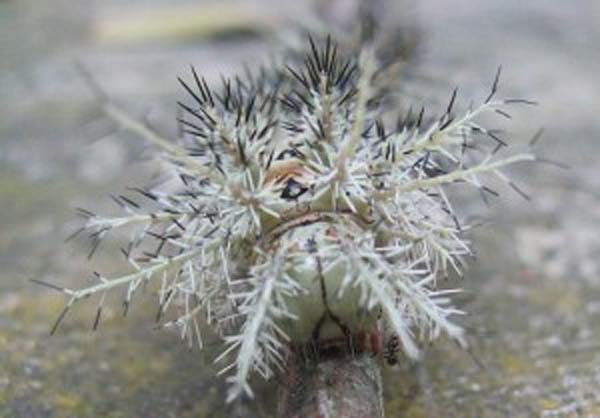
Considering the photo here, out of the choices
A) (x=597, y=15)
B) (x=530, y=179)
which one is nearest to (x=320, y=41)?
(x=530, y=179)

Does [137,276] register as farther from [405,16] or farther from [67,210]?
[405,16]

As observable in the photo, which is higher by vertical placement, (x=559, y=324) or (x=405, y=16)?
(x=405, y=16)

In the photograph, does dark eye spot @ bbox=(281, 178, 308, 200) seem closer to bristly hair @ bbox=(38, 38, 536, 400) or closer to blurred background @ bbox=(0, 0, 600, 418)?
bristly hair @ bbox=(38, 38, 536, 400)

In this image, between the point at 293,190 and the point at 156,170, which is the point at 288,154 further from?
the point at 156,170

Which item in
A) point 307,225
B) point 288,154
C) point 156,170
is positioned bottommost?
point 307,225

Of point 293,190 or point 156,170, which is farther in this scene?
point 156,170

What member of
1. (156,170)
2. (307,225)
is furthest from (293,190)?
(156,170)
